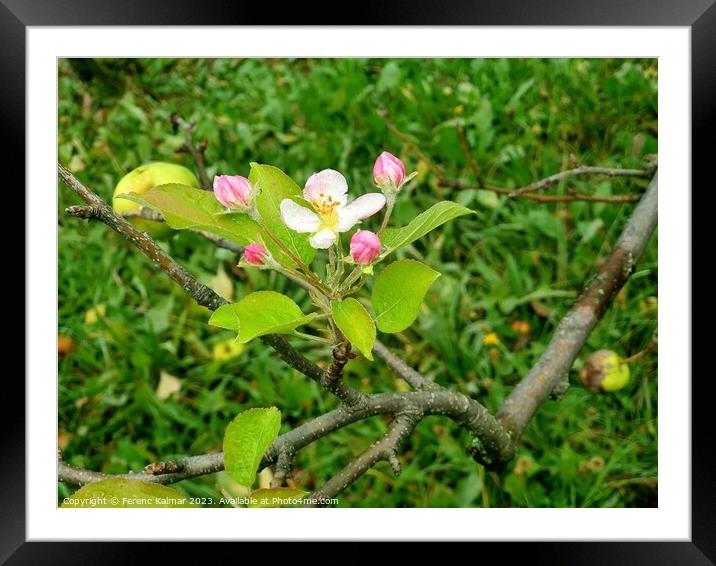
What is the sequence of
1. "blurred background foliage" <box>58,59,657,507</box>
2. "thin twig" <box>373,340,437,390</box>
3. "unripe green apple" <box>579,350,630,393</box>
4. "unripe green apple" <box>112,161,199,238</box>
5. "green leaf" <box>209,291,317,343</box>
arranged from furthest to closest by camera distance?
"blurred background foliage" <box>58,59,657,507</box>, "unripe green apple" <box>579,350,630,393</box>, "unripe green apple" <box>112,161,199,238</box>, "thin twig" <box>373,340,437,390</box>, "green leaf" <box>209,291,317,343</box>

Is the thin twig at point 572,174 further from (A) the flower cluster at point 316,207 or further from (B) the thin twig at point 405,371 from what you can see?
(A) the flower cluster at point 316,207

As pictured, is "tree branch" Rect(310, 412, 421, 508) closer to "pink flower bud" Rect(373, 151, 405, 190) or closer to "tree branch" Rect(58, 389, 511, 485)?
"tree branch" Rect(58, 389, 511, 485)

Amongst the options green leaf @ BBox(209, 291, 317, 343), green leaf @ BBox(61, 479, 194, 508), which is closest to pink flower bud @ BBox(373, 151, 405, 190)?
green leaf @ BBox(209, 291, 317, 343)

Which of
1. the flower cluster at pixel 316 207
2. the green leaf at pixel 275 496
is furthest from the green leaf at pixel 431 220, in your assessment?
the green leaf at pixel 275 496

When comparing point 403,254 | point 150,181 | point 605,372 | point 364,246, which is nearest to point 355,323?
point 364,246
